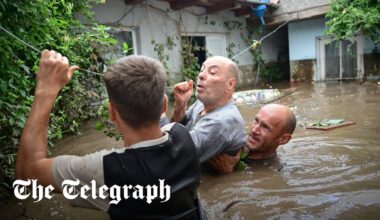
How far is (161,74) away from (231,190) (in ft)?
5.84

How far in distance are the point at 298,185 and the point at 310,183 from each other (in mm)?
120

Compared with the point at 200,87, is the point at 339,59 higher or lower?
higher

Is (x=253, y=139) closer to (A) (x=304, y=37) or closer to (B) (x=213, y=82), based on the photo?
(B) (x=213, y=82)

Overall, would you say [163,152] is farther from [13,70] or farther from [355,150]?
[355,150]

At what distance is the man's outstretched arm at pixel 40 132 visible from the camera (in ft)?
5.00

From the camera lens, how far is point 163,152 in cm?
159

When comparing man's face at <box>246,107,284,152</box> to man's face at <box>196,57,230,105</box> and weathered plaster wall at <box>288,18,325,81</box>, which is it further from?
weathered plaster wall at <box>288,18,325,81</box>

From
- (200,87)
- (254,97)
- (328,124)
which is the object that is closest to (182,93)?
(200,87)

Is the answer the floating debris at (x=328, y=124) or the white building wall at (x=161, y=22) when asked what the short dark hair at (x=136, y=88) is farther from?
the white building wall at (x=161, y=22)

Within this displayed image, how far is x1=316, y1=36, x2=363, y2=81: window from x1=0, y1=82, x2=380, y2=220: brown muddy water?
826 cm

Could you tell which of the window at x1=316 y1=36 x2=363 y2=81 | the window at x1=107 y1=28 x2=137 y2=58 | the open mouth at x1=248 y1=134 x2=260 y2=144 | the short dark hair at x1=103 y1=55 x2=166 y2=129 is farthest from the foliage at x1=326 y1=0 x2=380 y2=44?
the short dark hair at x1=103 y1=55 x2=166 y2=129

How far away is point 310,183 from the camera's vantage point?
3.09m

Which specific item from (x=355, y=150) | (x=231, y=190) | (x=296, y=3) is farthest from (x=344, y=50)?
(x=231, y=190)

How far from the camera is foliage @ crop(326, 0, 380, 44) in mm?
9570
